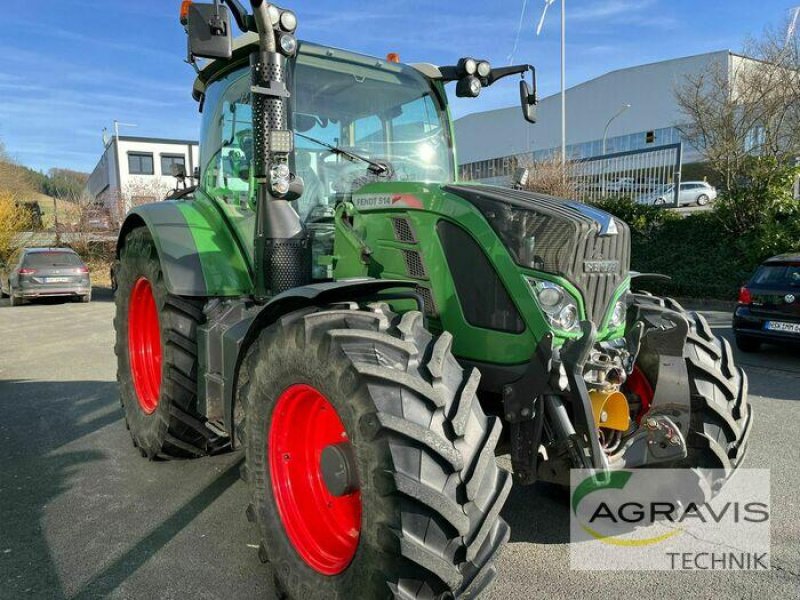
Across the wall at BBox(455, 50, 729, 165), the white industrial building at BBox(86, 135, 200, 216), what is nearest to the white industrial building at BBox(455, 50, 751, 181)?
the wall at BBox(455, 50, 729, 165)

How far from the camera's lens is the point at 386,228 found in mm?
2990

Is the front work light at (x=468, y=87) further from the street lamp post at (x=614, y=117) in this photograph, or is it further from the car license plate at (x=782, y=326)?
the street lamp post at (x=614, y=117)

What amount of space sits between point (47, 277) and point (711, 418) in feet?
53.8

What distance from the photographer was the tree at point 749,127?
13.1 m

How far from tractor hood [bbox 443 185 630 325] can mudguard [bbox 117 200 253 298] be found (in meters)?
1.63

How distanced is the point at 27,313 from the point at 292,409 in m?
14.0

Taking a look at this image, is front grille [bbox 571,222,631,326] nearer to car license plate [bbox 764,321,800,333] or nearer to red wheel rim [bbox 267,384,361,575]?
red wheel rim [bbox 267,384,361,575]

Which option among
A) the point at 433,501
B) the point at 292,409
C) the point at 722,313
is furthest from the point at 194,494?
the point at 722,313

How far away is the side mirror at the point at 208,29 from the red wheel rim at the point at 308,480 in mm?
1608

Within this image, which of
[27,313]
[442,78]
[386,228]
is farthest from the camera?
[27,313]

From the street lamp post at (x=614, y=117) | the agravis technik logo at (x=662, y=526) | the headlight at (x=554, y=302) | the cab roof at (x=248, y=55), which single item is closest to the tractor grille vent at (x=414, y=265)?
the headlight at (x=554, y=302)

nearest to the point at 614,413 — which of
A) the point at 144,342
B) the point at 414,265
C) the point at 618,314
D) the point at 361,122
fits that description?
the point at 618,314

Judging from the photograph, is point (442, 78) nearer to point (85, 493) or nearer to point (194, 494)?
point (194, 494)

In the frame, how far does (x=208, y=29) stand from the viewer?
2.70 m
